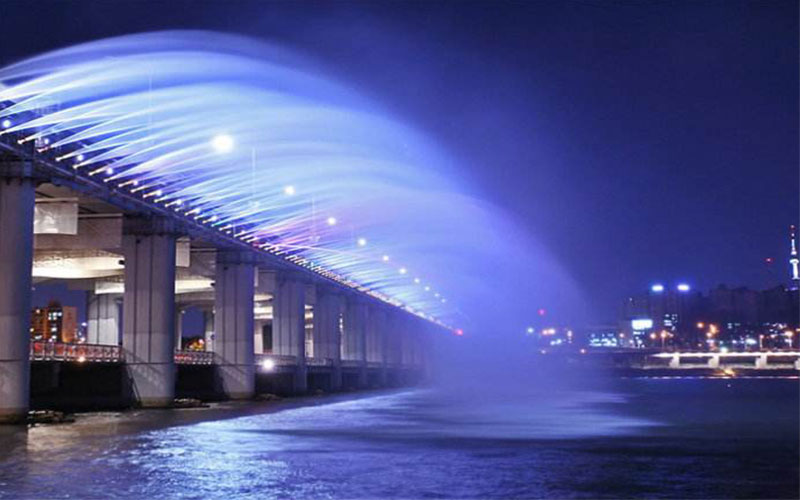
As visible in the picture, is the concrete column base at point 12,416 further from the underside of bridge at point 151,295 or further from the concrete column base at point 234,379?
the concrete column base at point 234,379

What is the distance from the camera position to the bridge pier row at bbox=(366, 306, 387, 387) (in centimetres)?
11544

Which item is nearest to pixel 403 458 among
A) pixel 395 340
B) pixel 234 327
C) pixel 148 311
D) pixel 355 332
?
pixel 148 311

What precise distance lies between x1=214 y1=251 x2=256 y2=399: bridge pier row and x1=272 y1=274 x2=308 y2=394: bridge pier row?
13.6 m

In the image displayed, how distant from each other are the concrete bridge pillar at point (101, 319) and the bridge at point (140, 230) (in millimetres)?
120

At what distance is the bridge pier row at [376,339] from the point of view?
115438 mm

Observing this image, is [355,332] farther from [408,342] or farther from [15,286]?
[15,286]

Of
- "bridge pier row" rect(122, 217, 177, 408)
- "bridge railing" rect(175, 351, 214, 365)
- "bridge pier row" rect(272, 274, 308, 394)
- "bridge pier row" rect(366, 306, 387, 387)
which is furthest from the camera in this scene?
"bridge pier row" rect(366, 306, 387, 387)

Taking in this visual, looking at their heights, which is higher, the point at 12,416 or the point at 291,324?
the point at 291,324

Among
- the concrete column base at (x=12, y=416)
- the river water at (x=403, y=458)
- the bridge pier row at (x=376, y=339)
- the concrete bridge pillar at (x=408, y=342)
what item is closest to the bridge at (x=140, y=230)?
the concrete column base at (x=12, y=416)

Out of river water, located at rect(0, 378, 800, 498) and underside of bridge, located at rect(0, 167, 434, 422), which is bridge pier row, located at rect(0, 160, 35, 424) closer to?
underside of bridge, located at rect(0, 167, 434, 422)

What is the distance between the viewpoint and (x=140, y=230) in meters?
50.0

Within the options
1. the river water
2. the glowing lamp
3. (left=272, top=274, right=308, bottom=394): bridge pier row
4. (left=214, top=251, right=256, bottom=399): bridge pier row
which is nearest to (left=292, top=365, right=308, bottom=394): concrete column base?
(left=272, top=274, right=308, bottom=394): bridge pier row

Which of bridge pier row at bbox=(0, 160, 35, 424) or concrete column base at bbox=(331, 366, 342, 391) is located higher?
bridge pier row at bbox=(0, 160, 35, 424)

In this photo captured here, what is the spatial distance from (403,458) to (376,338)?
95898 mm
